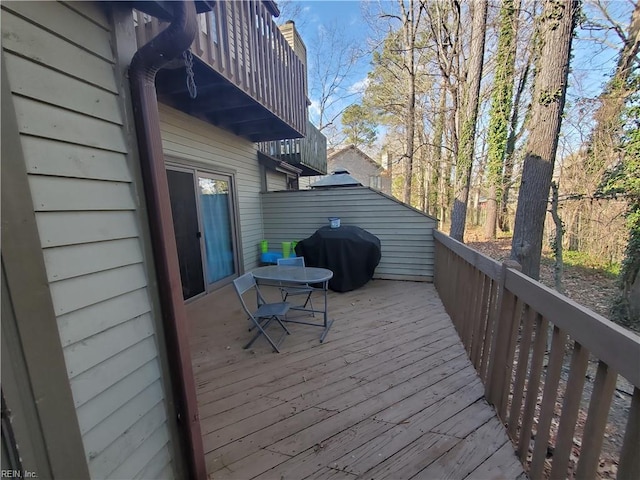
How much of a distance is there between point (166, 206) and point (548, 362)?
202cm

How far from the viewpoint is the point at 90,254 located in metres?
1.04

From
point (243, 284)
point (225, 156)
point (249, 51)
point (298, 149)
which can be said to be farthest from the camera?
point (298, 149)

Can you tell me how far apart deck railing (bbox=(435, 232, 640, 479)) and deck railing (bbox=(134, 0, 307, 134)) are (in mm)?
2965

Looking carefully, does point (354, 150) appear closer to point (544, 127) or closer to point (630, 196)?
point (630, 196)

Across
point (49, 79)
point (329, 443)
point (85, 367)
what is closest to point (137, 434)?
point (85, 367)

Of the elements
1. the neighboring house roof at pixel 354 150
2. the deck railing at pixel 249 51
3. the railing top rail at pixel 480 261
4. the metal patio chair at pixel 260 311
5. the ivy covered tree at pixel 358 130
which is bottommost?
the metal patio chair at pixel 260 311

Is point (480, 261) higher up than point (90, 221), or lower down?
lower down

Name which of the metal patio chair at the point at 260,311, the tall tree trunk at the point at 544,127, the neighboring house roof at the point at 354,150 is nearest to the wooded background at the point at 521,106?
the tall tree trunk at the point at 544,127

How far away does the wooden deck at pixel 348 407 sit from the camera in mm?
1525

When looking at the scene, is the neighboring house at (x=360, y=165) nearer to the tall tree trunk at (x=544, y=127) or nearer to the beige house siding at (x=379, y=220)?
the beige house siding at (x=379, y=220)

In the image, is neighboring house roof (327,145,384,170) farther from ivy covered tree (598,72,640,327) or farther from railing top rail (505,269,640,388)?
railing top rail (505,269,640,388)

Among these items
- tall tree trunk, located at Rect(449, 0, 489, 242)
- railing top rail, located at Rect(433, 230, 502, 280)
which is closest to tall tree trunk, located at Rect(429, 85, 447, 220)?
tall tree trunk, located at Rect(449, 0, 489, 242)

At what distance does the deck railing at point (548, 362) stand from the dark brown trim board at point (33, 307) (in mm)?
1786

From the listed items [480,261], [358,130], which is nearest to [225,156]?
[480,261]
